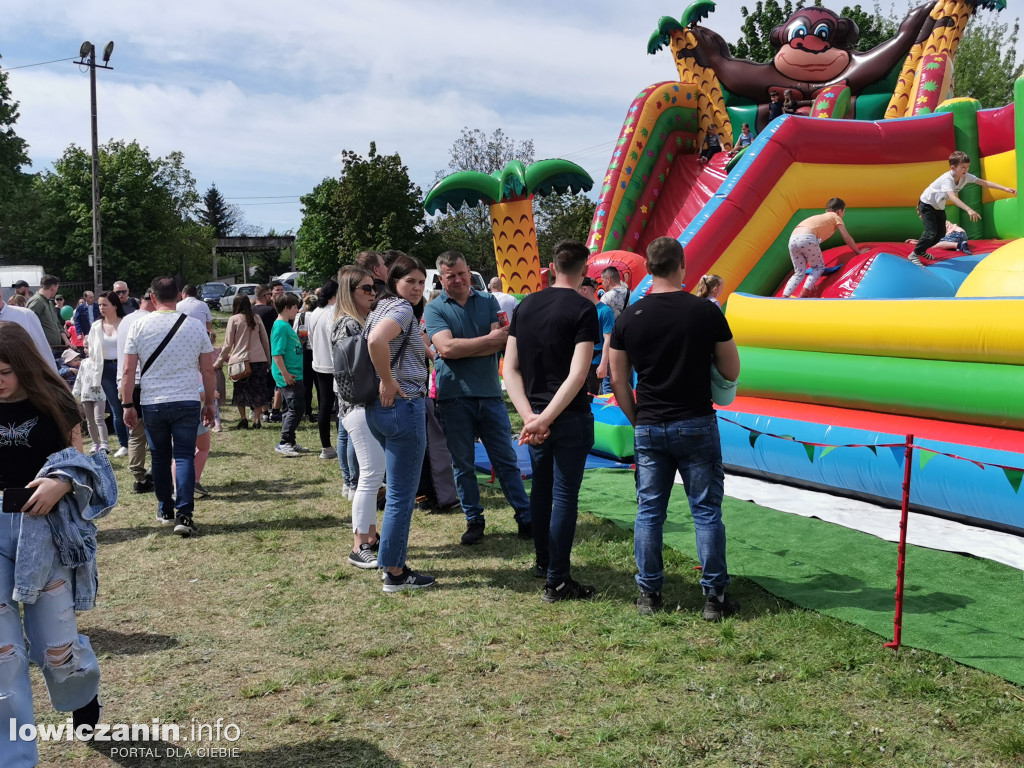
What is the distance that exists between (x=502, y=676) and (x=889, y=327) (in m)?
3.93

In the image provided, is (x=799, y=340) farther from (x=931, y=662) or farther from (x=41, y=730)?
(x=41, y=730)

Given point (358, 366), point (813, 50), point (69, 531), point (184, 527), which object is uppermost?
point (813, 50)

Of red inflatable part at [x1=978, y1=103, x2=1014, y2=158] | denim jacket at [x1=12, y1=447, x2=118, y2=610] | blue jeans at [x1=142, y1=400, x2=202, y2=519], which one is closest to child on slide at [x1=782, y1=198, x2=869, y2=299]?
red inflatable part at [x1=978, y1=103, x2=1014, y2=158]

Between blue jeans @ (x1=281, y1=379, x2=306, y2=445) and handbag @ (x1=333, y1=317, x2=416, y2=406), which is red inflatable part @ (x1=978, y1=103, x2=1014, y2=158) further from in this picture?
handbag @ (x1=333, y1=317, x2=416, y2=406)

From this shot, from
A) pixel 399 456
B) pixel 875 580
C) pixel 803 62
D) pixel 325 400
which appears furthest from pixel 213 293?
pixel 875 580

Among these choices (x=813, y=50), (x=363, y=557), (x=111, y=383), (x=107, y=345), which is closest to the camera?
(x=363, y=557)

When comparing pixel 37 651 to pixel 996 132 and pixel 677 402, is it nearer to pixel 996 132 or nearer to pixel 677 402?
pixel 677 402

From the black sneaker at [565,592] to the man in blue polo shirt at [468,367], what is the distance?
978mm

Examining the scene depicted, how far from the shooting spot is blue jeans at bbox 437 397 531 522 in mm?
5031

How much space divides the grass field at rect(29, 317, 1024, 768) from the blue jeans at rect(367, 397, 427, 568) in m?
0.33

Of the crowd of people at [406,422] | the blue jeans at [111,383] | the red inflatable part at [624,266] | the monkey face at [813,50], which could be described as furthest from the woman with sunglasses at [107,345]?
the monkey face at [813,50]

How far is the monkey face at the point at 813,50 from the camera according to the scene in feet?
48.8

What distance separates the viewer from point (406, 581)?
451cm

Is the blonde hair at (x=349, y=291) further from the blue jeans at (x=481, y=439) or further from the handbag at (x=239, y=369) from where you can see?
the handbag at (x=239, y=369)
